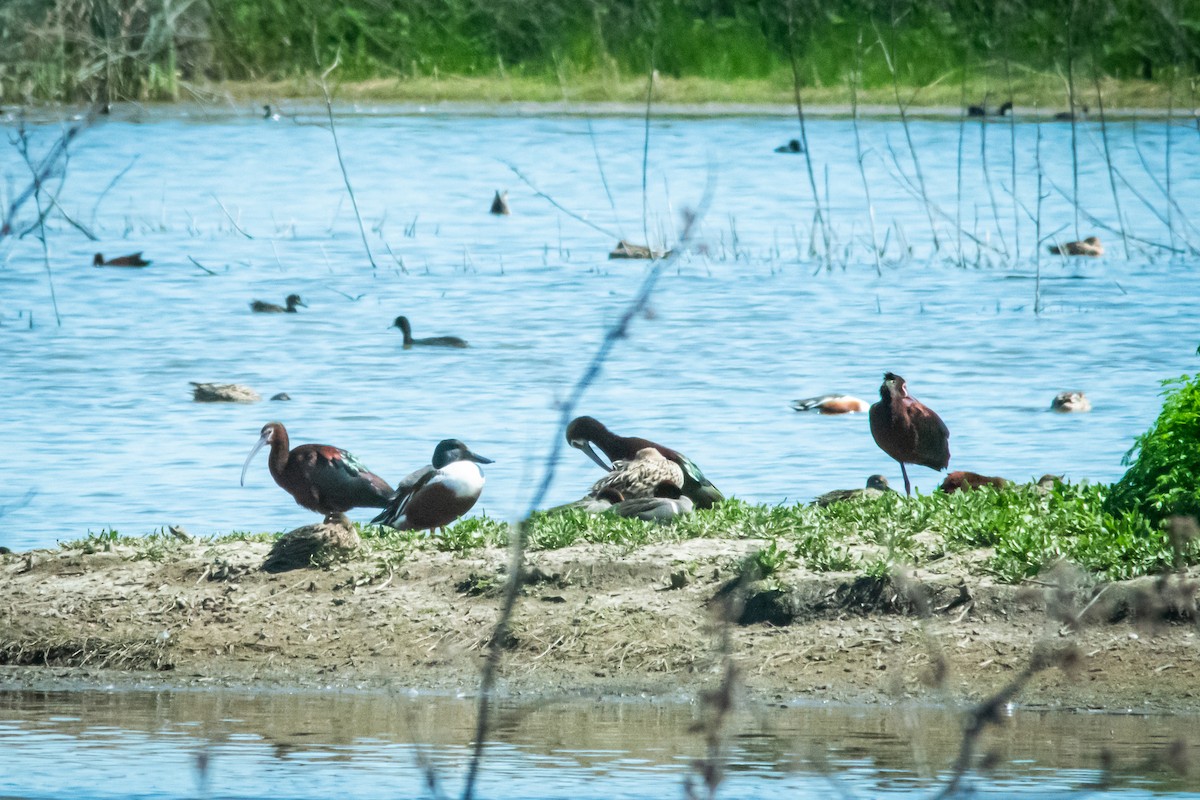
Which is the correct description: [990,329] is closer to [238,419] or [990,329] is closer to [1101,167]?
[238,419]

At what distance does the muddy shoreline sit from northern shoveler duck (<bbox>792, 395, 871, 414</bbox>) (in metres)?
6.24

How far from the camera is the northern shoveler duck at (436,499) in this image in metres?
9.34

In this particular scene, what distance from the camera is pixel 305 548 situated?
8.55 meters

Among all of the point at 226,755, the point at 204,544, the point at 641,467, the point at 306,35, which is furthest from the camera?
the point at 306,35

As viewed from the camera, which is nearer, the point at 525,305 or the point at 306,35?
the point at 525,305

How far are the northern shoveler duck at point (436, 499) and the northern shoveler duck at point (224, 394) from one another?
5951 millimetres

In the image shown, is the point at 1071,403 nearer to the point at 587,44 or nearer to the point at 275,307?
the point at 275,307

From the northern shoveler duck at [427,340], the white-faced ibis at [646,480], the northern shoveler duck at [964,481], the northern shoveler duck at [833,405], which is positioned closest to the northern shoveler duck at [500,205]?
the northern shoveler duck at [427,340]

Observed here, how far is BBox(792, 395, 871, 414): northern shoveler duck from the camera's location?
48.1ft

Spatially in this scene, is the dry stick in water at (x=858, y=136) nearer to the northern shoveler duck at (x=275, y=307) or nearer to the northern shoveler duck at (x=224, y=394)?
the northern shoveler duck at (x=224, y=394)

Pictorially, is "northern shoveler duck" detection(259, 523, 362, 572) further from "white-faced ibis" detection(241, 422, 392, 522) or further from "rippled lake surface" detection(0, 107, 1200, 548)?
"white-faced ibis" detection(241, 422, 392, 522)

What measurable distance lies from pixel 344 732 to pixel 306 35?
36062 mm

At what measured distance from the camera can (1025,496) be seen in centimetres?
912

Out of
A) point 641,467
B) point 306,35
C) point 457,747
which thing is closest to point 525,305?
point 641,467
